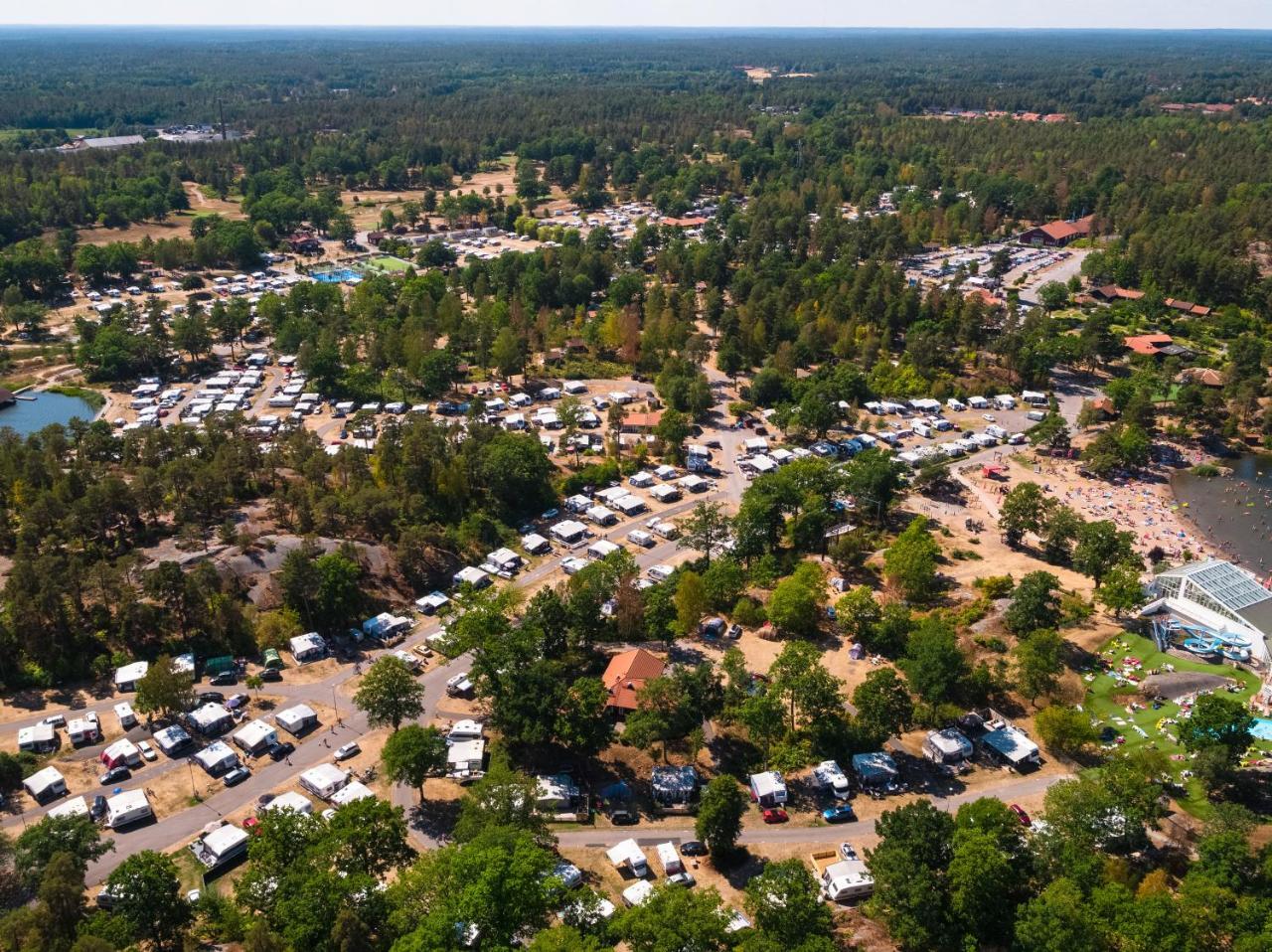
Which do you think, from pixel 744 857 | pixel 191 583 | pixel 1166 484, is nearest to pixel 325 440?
pixel 191 583

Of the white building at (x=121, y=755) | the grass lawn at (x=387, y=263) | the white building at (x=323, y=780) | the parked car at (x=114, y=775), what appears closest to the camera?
the white building at (x=323, y=780)

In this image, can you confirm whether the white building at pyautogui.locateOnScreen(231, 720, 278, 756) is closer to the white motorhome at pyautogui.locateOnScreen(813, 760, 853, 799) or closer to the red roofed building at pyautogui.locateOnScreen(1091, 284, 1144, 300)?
the white motorhome at pyautogui.locateOnScreen(813, 760, 853, 799)

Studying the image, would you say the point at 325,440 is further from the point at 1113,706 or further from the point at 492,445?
the point at 1113,706

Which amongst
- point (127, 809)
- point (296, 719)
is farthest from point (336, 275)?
point (127, 809)

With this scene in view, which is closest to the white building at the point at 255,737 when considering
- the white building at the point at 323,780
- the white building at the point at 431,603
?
the white building at the point at 323,780

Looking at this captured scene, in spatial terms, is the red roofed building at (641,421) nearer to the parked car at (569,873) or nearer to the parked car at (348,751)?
the parked car at (348,751)

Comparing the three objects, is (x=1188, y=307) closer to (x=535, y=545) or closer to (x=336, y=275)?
(x=535, y=545)
